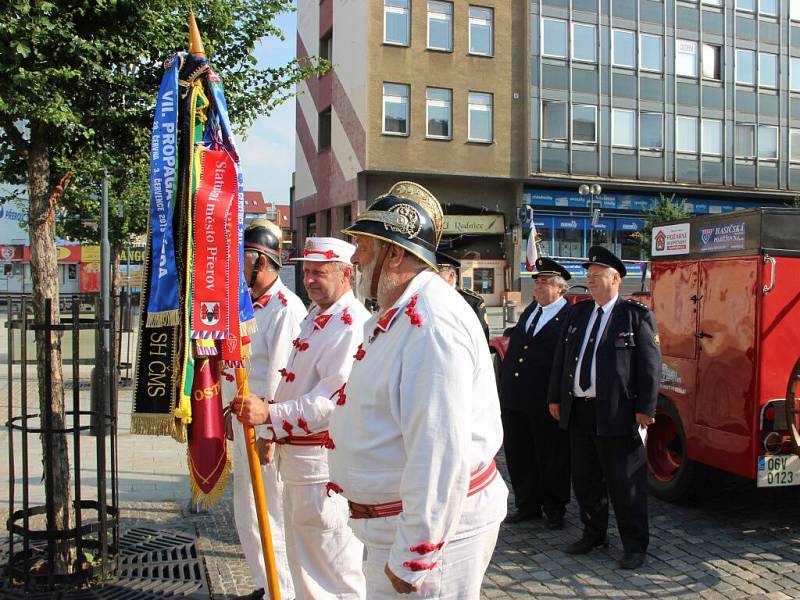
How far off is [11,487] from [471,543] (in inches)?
128

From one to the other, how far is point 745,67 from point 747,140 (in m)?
3.30

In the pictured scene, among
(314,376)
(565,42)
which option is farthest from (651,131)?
(314,376)

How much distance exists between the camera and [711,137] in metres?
34.0

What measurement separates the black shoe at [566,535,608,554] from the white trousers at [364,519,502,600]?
2891 millimetres

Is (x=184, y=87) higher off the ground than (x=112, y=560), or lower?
higher

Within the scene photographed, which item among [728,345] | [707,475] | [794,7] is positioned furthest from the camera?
[794,7]

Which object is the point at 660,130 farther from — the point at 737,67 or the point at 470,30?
the point at 470,30

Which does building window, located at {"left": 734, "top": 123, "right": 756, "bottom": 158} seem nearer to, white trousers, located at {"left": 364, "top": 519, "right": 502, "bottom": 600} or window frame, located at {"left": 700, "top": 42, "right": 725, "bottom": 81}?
window frame, located at {"left": 700, "top": 42, "right": 725, "bottom": 81}

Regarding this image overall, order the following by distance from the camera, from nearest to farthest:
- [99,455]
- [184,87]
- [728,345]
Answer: [184,87] < [99,455] < [728,345]

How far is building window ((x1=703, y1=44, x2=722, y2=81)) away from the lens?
3384 centimetres

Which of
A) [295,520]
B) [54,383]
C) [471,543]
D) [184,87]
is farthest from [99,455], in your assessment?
[471,543]

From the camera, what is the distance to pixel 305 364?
3.83m

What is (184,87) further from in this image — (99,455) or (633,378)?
(633,378)

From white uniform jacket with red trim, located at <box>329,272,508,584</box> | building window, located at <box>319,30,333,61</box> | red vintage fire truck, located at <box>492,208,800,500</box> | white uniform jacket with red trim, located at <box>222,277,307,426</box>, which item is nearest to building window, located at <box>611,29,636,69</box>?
building window, located at <box>319,30,333,61</box>
